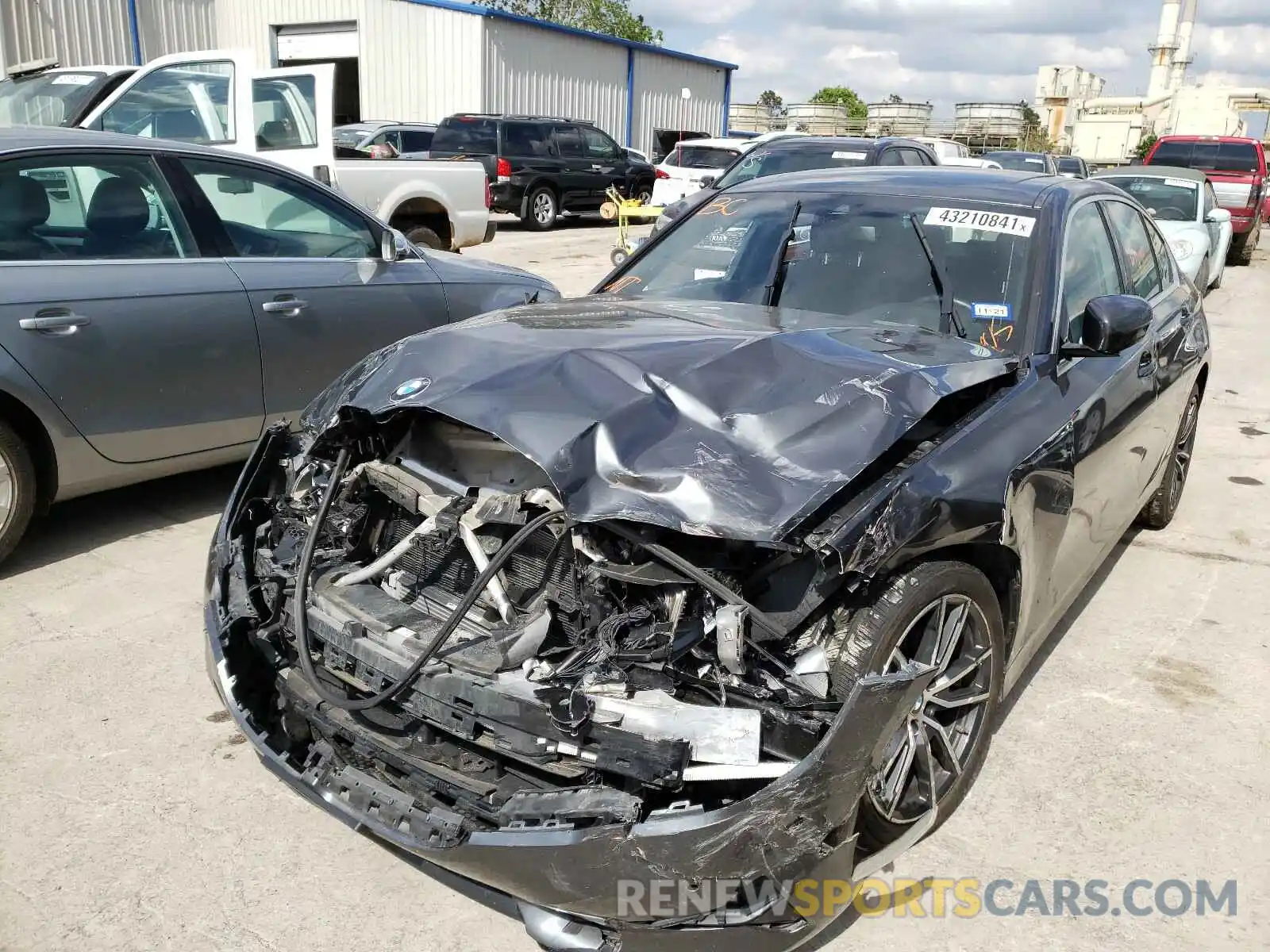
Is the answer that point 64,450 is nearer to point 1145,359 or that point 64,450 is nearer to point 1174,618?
point 1145,359

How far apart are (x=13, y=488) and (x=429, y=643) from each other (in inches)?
103

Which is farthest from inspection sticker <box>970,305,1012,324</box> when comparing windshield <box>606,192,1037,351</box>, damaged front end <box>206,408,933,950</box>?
damaged front end <box>206,408,933,950</box>

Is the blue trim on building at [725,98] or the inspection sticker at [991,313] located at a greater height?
the blue trim on building at [725,98]

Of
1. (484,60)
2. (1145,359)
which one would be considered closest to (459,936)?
(1145,359)

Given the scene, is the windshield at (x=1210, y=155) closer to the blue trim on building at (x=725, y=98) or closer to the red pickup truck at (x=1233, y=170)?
the red pickup truck at (x=1233, y=170)

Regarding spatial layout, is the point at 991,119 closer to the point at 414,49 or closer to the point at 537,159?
the point at 414,49

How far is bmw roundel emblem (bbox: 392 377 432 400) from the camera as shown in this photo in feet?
9.62

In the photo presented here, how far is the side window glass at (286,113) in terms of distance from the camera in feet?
28.7

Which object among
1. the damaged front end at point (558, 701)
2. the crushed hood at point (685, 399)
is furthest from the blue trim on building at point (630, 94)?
the damaged front end at point (558, 701)

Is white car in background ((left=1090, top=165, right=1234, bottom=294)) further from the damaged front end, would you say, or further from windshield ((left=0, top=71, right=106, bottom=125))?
the damaged front end

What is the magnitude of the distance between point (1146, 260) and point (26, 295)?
4.69 metres

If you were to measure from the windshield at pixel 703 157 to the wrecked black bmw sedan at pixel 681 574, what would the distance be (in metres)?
15.2

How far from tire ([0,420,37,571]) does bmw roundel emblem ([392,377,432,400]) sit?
210cm

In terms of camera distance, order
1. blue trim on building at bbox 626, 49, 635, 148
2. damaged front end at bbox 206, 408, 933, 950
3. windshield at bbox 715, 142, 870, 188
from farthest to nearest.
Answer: blue trim on building at bbox 626, 49, 635, 148 → windshield at bbox 715, 142, 870, 188 → damaged front end at bbox 206, 408, 933, 950
